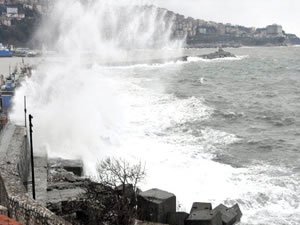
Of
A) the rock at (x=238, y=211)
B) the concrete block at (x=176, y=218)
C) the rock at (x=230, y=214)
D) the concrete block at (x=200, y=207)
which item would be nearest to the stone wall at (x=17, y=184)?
the concrete block at (x=176, y=218)

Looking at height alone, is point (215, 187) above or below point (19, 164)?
below

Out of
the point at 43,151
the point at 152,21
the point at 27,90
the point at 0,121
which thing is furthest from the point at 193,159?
the point at 152,21

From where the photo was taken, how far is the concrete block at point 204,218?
11.9 m

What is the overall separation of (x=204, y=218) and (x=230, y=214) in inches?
51.7

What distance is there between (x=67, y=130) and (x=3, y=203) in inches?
431

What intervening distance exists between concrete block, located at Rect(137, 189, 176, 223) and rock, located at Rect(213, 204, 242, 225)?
1.24 meters

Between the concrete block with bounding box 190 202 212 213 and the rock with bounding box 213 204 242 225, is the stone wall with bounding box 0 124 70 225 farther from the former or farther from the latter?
the rock with bounding box 213 204 242 225

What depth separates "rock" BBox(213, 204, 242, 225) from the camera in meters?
12.7

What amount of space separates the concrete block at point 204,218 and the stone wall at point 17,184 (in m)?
3.87

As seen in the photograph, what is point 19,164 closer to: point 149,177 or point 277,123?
point 149,177

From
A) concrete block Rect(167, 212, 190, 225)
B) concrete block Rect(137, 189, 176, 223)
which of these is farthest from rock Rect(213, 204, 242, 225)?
concrete block Rect(137, 189, 176, 223)

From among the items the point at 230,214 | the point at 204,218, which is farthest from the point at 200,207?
the point at 204,218

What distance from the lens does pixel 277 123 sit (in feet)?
102

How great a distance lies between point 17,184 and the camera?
11352mm
